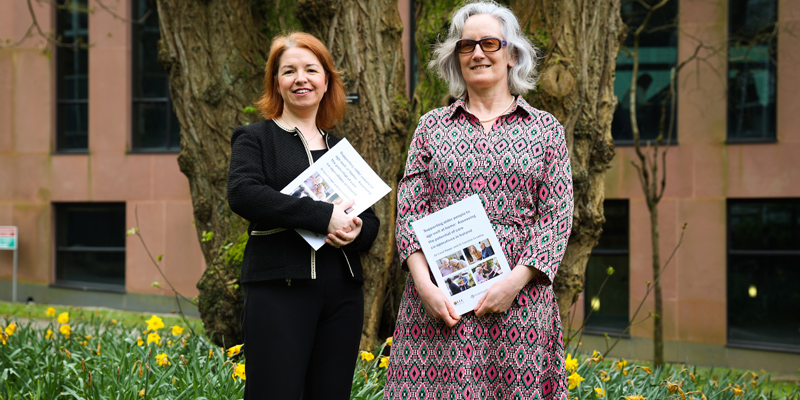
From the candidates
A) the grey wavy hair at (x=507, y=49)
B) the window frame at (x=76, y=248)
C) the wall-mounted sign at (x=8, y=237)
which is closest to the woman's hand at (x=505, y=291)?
the grey wavy hair at (x=507, y=49)

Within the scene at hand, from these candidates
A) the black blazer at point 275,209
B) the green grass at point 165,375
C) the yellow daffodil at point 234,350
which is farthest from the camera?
the yellow daffodil at point 234,350

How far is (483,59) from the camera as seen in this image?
2.88m

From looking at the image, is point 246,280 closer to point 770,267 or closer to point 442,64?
point 442,64

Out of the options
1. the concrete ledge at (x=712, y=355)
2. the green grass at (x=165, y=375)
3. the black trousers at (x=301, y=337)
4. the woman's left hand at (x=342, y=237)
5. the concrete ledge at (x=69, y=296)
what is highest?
the woman's left hand at (x=342, y=237)

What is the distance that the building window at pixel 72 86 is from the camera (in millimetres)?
14836

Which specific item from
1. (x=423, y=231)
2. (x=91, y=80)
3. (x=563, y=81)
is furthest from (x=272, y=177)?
(x=91, y=80)

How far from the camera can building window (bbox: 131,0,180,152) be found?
1442 cm

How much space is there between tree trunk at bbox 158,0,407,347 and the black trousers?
1.70 metres

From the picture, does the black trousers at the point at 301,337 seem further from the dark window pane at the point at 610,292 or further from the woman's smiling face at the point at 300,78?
the dark window pane at the point at 610,292

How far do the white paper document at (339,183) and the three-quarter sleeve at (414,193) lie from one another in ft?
0.26

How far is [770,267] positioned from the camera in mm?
11422

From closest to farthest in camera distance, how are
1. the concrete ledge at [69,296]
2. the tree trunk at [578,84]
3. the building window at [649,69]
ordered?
the tree trunk at [578,84] < the building window at [649,69] < the concrete ledge at [69,296]

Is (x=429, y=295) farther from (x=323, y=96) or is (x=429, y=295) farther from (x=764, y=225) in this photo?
(x=764, y=225)

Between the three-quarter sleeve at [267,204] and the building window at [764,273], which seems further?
the building window at [764,273]
